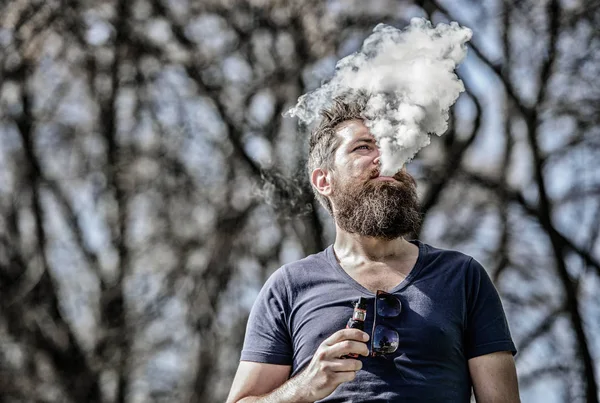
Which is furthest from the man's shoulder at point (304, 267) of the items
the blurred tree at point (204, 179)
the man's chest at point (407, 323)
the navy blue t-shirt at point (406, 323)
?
the blurred tree at point (204, 179)

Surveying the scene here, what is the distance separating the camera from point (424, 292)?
2.30 m

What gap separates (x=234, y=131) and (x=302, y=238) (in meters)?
1.35

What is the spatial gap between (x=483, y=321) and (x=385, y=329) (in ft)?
0.88

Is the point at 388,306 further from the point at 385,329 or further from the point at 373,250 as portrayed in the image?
the point at 373,250

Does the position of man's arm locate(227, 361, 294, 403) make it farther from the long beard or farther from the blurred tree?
the blurred tree

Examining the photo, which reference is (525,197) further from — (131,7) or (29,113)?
(29,113)

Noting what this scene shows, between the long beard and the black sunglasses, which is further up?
the long beard

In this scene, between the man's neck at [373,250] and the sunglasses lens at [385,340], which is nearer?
the sunglasses lens at [385,340]

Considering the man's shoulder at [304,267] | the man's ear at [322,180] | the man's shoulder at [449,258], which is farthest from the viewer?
the man's ear at [322,180]

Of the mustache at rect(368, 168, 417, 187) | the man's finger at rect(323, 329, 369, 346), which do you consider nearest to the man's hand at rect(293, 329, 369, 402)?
the man's finger at rect(323, 329, 369, 346)

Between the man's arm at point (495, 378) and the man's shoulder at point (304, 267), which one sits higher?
the man's shoulder at point (304, 267)

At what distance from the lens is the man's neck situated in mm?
2494

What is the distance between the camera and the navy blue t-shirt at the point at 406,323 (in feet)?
7.18

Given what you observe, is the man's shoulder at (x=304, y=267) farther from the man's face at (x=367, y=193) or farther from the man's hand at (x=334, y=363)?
the man's hand at (x=334, y=363)
